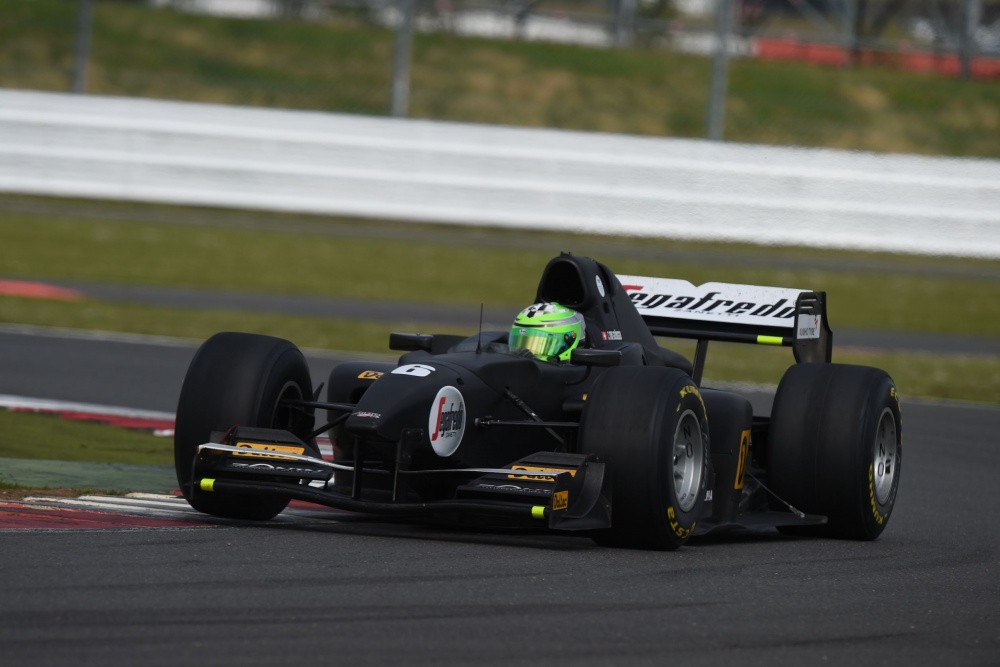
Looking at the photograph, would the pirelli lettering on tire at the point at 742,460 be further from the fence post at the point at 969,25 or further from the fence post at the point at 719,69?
the fence post at the point at 969,25

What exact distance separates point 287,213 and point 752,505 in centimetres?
1689

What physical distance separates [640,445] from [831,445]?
1.38 m

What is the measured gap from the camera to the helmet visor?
741 cm

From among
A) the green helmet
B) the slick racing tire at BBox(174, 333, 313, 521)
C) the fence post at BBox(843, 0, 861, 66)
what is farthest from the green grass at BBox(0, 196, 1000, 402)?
the slick racing tire at BBox(174, 333, 313, 521)

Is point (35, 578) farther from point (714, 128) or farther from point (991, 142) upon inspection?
point (991, 142)

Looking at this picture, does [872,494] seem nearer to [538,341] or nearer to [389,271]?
[538,341]

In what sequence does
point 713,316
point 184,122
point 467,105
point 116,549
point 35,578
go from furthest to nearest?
1. point 467,105
2. point 184,122
3. point 713,316
4. point 116,549
5. point 35,578

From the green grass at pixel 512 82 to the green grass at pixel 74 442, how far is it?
16.6 metres

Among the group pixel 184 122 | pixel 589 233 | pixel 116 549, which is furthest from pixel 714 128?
pixel 116 549

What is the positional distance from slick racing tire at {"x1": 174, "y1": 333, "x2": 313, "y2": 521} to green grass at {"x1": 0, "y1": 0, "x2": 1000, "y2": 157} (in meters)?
19.3

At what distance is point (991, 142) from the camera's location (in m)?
27.2

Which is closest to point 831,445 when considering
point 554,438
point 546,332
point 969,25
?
point 554,438

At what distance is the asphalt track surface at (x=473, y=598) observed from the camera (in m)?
4.73

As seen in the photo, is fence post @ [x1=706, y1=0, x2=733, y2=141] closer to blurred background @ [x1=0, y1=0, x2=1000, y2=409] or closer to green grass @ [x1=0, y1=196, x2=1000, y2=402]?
blurred background @ [x1=0, y1=0, x2=1000, y2=409]
